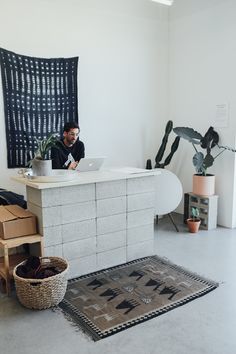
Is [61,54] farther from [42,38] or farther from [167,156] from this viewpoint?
[167,156]

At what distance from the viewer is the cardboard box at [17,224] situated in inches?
105

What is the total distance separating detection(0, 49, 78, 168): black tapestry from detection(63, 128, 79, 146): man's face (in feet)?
1.59

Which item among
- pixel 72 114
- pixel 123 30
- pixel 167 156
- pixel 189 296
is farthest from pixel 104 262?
pixel 123 30

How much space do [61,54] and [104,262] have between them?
256cm

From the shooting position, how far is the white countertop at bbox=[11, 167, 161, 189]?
274 cm

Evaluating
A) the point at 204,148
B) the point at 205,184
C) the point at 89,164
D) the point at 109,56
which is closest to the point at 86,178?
the point at 89,164

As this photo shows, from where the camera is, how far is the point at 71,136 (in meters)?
3.67

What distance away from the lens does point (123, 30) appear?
4.56 meters

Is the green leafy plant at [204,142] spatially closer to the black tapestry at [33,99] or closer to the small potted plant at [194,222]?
the small potted plant at [194,222]

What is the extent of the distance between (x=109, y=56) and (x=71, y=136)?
1476 mm

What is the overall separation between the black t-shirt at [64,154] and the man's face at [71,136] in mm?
59

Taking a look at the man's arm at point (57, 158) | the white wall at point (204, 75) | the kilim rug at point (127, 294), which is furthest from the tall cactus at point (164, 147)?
the kilim rug at point (127, 294)

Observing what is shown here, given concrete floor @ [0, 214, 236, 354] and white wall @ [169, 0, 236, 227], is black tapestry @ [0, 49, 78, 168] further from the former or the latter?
concrete floor @ [0, 214, 236, 354]

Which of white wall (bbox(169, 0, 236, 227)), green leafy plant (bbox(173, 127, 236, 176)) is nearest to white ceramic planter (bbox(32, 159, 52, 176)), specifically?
green leafy plant (bbox(173, 127, 236, 176))
